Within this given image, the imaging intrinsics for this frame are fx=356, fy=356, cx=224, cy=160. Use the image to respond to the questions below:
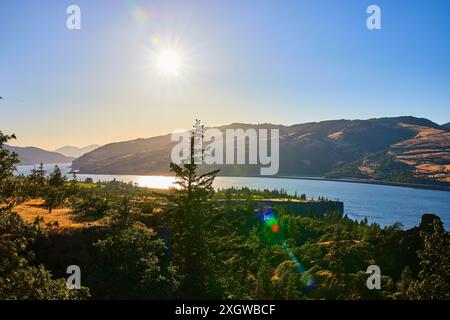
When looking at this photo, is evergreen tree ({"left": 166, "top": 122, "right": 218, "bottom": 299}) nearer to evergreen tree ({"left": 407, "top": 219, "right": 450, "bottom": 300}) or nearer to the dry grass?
the dry grass

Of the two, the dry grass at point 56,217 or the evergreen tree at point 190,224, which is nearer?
the dry grass at point 56,217

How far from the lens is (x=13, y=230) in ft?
52.6

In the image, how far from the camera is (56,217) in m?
32.3

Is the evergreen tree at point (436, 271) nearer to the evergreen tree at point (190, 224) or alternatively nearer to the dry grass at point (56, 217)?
the evergreen tree at point (190, 224)

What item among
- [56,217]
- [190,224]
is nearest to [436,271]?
[190,224]

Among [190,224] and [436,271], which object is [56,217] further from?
[436,271]

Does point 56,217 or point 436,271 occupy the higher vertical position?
point 56,217

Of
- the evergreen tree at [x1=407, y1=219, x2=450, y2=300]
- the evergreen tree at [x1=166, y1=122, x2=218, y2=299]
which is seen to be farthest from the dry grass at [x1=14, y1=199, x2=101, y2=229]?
the evergreen tree at [x1=407, y1=219, x2=450, y2=300]

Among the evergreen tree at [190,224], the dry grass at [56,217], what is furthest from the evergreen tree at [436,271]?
the dry grass at [56,217]

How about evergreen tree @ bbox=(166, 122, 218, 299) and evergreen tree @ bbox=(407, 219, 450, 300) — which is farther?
evergreen tree @ bbox=(166, 122, 218, 299)

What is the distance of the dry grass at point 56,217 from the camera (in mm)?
29312

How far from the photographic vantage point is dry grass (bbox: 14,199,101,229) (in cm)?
2931
